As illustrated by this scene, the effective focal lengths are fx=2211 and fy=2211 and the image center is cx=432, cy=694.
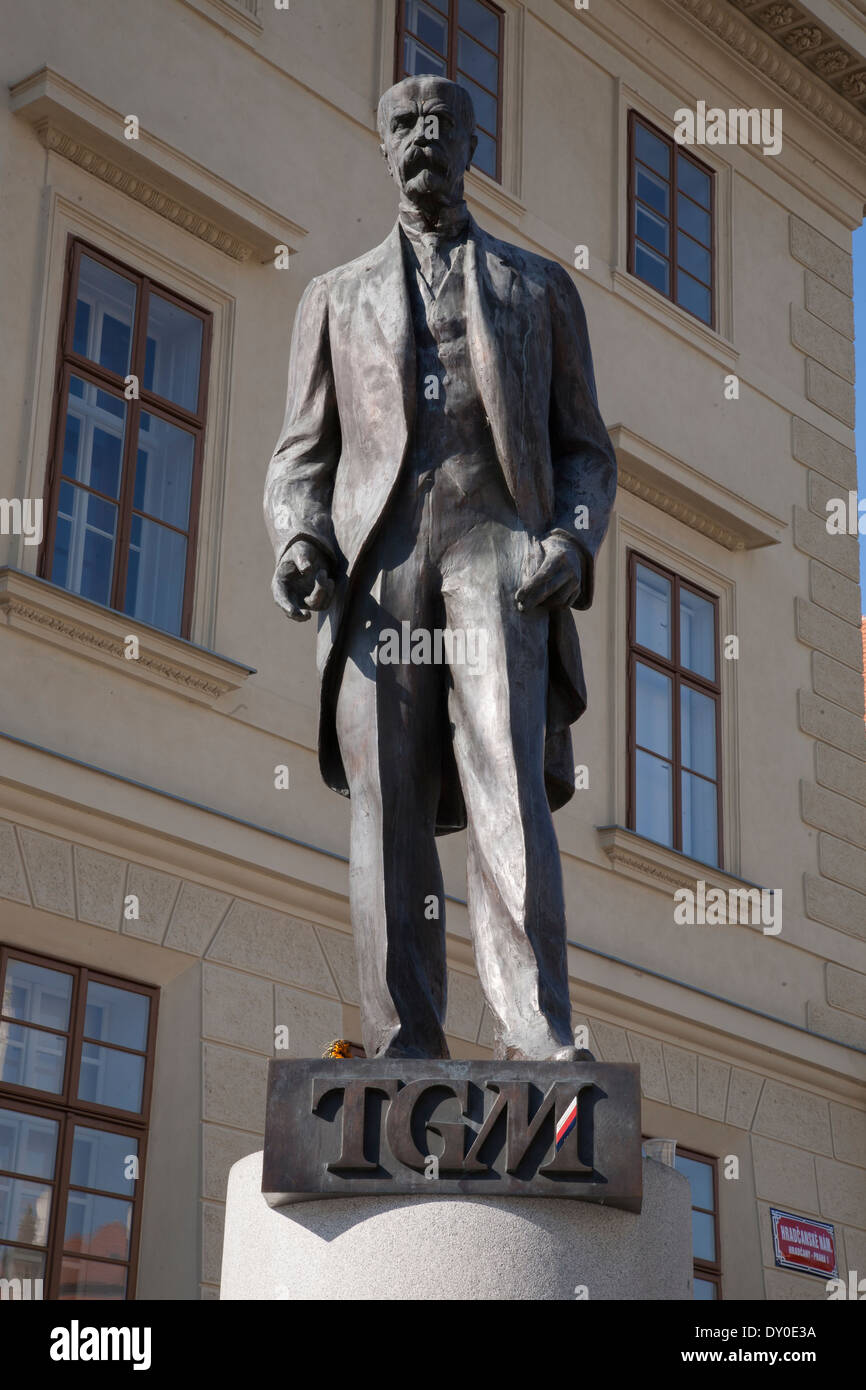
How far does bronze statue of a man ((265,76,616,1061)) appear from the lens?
14.9ft

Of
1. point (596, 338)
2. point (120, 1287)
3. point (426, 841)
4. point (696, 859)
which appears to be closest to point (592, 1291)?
point (426, 841)

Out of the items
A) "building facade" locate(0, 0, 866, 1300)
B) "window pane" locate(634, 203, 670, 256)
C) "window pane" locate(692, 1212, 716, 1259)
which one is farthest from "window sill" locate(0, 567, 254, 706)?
"window pane" locate(634, 203, 670, 256)

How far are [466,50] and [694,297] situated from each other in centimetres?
282

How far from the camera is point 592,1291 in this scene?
3953 mm

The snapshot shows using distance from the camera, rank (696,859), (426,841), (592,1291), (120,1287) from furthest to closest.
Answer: (696,859)
(120,1287)
(426,841)
(592,1291)

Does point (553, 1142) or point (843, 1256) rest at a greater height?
point (843, 1256)

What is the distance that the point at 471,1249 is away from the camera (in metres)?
3.94

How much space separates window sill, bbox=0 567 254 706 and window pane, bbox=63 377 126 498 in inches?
34.5

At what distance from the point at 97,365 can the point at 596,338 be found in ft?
15.2

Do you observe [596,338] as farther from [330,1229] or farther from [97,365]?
[330,1229]

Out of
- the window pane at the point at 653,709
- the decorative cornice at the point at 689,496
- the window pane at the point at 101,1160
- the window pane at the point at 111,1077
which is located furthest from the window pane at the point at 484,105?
the window pane at the point at 101,1160

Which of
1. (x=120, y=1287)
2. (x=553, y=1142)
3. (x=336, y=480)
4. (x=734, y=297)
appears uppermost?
(x=734, y=297)

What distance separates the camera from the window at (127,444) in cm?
1112

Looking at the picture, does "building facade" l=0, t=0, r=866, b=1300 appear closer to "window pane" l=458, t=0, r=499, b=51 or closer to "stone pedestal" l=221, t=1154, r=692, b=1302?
"window pane" l=458, t=0, r=499, b=51
